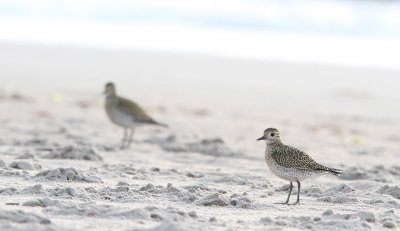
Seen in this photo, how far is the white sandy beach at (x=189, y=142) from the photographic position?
660cm

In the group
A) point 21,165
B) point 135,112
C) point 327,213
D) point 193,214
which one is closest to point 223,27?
point 135,112

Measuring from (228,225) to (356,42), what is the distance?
2083cm

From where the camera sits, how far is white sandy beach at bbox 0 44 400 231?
6.60 m

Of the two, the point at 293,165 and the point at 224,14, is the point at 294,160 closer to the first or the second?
the point at 293,165

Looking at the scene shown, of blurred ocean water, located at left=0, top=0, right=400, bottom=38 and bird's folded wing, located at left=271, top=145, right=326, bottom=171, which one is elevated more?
blurred ocean water, located at left=0, top=0, right=400, bottom=38

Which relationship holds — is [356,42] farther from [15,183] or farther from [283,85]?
[15,183]

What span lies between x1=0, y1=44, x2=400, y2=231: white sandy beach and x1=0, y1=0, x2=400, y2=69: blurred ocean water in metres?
1.87

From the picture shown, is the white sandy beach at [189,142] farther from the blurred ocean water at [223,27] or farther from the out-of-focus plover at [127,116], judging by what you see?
the blurred ocean water at [223,27]

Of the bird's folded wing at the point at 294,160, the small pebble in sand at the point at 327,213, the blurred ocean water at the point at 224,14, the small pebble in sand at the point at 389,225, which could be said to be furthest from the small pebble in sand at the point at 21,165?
the blurred ocean water at the point at 224,14

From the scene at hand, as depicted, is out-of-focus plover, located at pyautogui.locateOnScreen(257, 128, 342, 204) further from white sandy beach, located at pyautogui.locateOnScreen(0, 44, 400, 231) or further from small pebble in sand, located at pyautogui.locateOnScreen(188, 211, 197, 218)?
small pebble in sand, located at pyautogui.locateOnScreen(188, 211, 197, 218)

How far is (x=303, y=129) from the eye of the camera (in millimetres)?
13500

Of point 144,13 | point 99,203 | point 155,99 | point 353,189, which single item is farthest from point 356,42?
point 99,203

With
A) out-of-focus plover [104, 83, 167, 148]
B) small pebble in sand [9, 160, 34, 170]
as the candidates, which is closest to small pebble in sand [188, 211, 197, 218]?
small pebble in sand [9, 160, 34, 170]

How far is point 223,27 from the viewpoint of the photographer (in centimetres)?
2758
